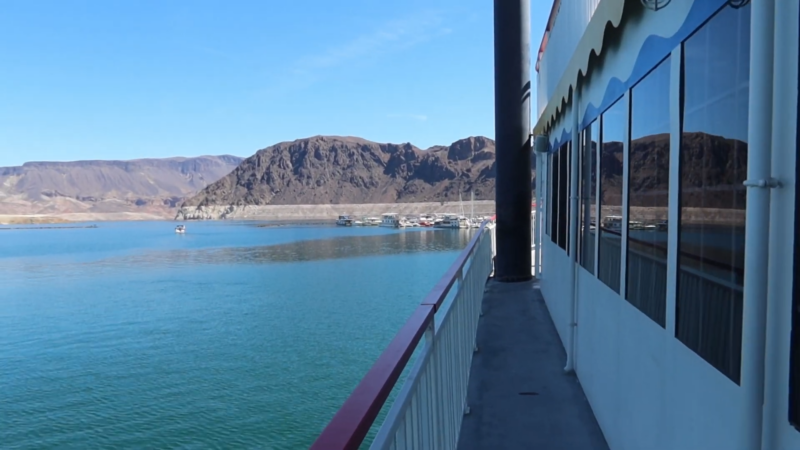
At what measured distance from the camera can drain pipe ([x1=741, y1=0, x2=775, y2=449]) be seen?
1.35 metres

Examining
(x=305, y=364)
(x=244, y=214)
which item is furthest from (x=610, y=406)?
(x=244, y=214)

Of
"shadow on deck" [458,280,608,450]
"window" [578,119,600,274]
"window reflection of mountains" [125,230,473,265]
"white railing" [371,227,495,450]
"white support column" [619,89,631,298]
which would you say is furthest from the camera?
"window reflection of mountains" [125,230,473,265]

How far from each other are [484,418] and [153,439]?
32.8 ft

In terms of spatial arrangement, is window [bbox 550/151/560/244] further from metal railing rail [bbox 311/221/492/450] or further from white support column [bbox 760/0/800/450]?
white support column [bbox 760/0/800/450]

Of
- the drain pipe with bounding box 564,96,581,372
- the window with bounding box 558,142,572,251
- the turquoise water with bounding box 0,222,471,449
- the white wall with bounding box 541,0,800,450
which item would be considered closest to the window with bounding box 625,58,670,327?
the white wall with bounding box 541,0,800,450

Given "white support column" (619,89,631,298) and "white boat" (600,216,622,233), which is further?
"white boat" (600,216,622,233)

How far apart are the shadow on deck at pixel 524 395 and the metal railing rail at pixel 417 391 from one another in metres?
0.37

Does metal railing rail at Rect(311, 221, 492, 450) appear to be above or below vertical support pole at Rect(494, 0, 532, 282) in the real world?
below

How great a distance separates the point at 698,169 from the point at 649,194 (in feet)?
2.17

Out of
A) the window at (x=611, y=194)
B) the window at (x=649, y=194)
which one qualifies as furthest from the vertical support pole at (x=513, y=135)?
the window at (x=649, y=194)

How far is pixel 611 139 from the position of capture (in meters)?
3.32

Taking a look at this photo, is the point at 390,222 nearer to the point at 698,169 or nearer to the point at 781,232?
the point at 698,169

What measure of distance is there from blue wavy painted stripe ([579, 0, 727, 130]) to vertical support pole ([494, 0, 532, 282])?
509 centimetres

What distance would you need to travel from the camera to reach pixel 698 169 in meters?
1.92
